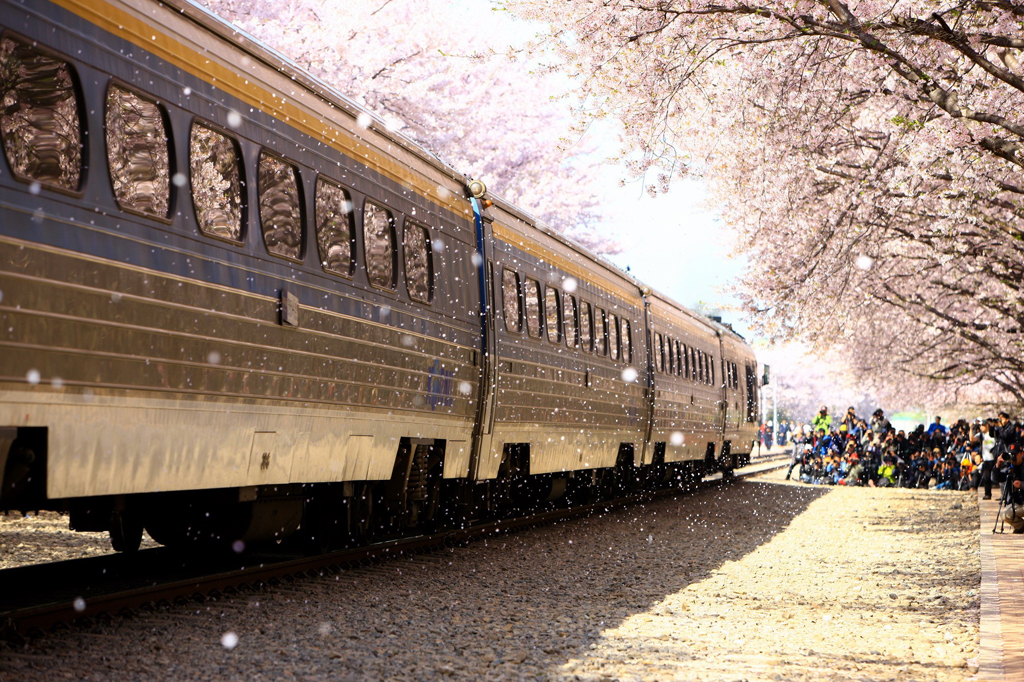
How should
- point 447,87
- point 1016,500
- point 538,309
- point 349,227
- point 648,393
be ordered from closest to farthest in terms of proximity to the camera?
point 349,227, point 538,309, point 1016,500, point 648,393, point 447,87

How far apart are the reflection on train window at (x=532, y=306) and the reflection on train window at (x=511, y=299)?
266mm

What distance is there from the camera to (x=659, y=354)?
20.2m

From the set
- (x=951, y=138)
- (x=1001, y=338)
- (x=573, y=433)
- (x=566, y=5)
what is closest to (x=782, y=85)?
(x=951, y=138)

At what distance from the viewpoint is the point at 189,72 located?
6.57 meters

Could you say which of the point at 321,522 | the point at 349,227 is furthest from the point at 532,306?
the point at 349,227

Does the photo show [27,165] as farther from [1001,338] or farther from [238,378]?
[1001,338]

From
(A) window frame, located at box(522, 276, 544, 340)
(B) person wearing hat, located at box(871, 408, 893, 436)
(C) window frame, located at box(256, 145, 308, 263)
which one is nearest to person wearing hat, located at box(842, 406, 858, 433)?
(B) person wearing hat, located at box(871, 408, 893, 436)

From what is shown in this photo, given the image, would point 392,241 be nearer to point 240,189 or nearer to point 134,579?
point 240,189

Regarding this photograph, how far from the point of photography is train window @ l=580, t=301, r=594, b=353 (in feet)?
50.4

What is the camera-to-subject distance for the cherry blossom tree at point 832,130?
11695mm

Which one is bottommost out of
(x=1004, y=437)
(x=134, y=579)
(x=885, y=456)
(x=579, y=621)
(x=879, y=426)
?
(x=579, y=621)

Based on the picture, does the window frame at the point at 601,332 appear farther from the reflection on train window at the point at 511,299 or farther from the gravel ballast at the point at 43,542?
the gravel ballast at the point at 43,542

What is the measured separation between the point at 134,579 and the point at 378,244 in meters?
3.02

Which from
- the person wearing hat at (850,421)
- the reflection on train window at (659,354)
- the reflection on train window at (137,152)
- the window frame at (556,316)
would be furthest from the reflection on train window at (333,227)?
the person wearing hat at (850,421)
